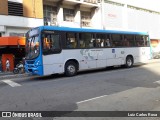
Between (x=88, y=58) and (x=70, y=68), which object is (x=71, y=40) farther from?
(x=88, y=58)

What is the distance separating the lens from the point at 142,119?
6.29m

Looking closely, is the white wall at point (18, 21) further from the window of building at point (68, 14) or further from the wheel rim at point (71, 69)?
the wheel rim at point (71, 69)

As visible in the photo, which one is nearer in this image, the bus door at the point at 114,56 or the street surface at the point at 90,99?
the street surface at the point at 90,99

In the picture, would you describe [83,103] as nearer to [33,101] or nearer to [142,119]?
[33,101]

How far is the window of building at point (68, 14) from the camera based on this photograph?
33.8 meters

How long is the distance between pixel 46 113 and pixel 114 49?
12.5 m

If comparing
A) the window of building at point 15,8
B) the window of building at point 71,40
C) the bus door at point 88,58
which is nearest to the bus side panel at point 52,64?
the window of building at point 71,40

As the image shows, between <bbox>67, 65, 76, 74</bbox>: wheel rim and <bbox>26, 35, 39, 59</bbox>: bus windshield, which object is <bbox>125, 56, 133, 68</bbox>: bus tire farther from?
<bbox>26, 35, 39, 59</bbox>: bus windshield

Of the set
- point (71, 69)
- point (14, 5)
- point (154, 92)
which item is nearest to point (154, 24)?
point (14, 5)

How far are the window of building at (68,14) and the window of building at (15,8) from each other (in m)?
7.90

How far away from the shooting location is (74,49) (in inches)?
638

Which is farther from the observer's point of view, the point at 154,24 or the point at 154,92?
the point at 154,24

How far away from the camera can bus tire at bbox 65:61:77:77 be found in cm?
1582

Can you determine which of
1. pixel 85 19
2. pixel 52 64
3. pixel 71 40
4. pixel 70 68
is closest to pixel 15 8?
pixel 85 19
